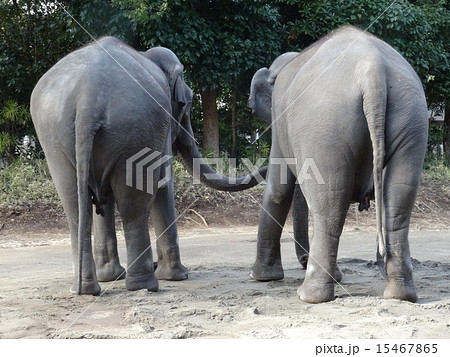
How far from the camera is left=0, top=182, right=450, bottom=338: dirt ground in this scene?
3889 mm

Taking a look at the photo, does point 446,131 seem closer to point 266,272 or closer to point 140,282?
point 266,272

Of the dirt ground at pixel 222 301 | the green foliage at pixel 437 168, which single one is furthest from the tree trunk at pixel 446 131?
the dirt ground at pixel 222 301

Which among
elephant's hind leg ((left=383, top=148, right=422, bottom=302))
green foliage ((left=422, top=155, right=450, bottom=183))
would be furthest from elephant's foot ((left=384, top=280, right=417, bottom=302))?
green foliage ((left=422, top=155, right=450, bottom=183))

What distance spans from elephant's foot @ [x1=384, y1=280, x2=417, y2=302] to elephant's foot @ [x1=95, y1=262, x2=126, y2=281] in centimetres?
237

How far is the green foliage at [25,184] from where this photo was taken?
10.6 meters

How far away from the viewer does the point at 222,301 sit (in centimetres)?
486

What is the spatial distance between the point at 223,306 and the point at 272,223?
4.45 feet

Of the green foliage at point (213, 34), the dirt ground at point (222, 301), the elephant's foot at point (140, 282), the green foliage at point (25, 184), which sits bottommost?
the dirt ground at point (222, 301)

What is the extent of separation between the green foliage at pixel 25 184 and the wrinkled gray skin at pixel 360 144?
6594 mm

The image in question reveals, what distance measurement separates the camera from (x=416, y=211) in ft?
37.9

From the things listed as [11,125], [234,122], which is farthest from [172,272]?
[234,122]

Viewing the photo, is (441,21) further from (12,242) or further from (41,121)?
(41,121)

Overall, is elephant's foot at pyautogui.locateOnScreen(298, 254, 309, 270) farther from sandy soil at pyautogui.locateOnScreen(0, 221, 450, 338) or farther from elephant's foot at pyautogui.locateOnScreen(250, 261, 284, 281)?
elephant's foot at pyautogui.locateOnScreen(250, 261, 284, 281)

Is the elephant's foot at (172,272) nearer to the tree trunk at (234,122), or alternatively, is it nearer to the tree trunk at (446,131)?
the tree trunk at (234,122)
